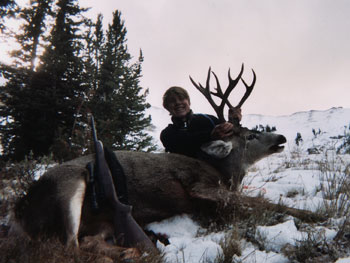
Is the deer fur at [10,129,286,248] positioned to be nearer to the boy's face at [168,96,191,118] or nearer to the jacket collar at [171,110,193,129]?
the jacket collar at [171,110,193,129]

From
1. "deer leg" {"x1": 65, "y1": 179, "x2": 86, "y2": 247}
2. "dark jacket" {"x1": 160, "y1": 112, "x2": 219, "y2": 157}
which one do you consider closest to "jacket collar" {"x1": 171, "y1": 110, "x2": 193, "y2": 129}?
"dark jacket" {"x1": 160, "y1": 112, "x2": 219, "y2": 157}

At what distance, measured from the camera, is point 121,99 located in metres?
11.1

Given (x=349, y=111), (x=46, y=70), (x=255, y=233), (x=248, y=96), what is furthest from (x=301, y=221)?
(x=349, y=111)

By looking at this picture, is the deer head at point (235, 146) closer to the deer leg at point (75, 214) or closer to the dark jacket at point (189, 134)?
the dark jacket at point (189, 134)

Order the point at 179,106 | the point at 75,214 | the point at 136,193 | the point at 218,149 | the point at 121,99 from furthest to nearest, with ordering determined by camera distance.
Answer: the point at 121,99 < the point at 179,106 < the point at 218,149 < the point at 136,193 < the point at 75,214

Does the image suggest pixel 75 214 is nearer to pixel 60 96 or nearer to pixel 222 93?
pixel 222 93

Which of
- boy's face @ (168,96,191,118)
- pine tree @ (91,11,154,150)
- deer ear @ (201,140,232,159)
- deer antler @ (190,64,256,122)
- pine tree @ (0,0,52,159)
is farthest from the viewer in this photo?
pine tree @ (91,11,154,150)

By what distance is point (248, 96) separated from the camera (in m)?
4.19

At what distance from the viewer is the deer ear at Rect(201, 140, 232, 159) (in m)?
3.54

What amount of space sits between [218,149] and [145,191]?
4.39ft

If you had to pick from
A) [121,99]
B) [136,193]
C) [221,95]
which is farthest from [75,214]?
[121,99]

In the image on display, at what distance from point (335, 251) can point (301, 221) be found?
81 centimetres

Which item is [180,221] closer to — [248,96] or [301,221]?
[301,221]

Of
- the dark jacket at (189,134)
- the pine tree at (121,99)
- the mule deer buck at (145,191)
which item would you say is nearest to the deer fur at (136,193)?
the mule deer buck at (145,191)
